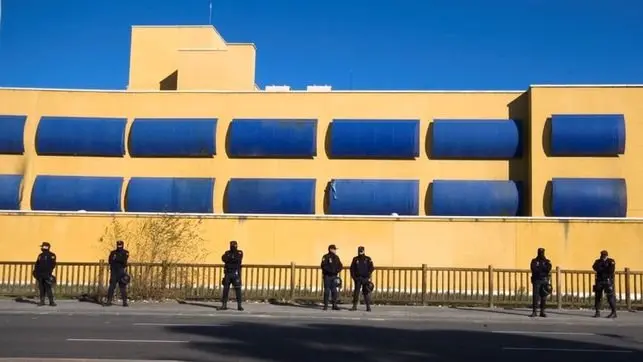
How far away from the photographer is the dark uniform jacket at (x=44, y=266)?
66.8 ft

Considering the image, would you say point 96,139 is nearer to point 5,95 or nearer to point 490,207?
point 5,95

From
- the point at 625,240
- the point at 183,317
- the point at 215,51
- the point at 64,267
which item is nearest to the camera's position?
the point at 183,317

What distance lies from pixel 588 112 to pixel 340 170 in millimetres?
9921

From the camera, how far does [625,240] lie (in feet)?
87.5

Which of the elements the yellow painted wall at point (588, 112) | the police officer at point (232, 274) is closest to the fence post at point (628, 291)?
the yellow painted wall at point (588, 112)

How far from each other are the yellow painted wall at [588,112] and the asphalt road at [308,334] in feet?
30.3

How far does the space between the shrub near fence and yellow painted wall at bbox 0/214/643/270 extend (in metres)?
3.42

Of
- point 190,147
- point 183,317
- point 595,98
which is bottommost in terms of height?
point 183,317

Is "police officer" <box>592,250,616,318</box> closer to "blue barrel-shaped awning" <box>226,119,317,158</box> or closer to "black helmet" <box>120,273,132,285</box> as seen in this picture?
"black helmet" <box>120,273,132,285</box>

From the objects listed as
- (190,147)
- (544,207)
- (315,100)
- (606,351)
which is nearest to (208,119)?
(190,147)

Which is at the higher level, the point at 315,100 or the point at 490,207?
the point at 315,100

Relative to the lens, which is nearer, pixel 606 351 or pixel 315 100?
pixel 606 351

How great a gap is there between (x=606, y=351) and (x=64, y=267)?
58.1 ft

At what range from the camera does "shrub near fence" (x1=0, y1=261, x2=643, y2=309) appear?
870 inches
